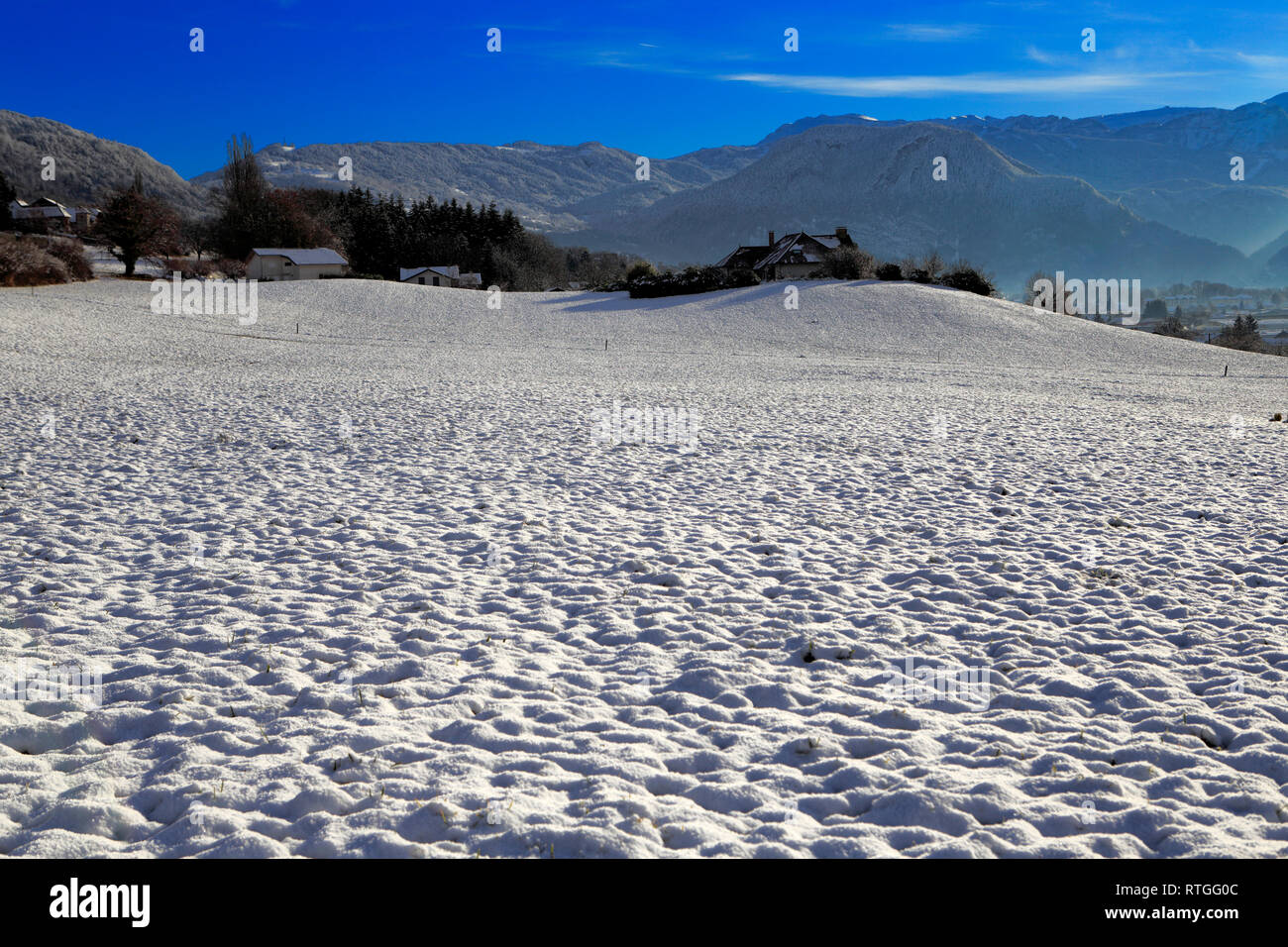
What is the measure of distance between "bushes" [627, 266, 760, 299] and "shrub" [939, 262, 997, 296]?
1145 cm

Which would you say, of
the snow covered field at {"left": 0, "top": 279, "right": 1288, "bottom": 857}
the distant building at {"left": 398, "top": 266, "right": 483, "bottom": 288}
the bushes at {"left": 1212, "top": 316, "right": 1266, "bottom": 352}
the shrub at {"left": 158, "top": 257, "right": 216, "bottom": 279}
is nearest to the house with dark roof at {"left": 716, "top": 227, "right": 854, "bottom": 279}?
the distant building at {"left": 398, "top": 266, "right": 483, "bottom": 288}

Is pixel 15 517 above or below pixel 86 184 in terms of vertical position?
below

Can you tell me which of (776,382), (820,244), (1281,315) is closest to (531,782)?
(776,382)

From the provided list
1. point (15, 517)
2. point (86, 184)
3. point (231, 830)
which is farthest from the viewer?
point (86, 184)

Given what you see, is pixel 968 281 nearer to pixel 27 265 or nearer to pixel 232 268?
pixel 232 268

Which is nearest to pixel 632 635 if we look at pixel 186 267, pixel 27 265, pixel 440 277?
pixel 27 265

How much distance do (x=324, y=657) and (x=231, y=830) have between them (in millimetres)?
1955

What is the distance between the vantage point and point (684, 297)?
160ft

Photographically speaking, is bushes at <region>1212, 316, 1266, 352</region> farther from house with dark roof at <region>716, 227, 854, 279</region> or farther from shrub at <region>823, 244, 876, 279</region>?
house with dark roof at <region>716, 227, 854, 279</region>

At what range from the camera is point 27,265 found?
4119cm

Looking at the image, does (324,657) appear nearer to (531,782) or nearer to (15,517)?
(531,782)

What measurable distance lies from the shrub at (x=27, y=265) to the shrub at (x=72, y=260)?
1.90 m

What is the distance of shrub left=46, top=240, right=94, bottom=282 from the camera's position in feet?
152

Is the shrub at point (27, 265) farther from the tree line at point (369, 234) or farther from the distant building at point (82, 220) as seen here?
the distant building at point (82, 220)
